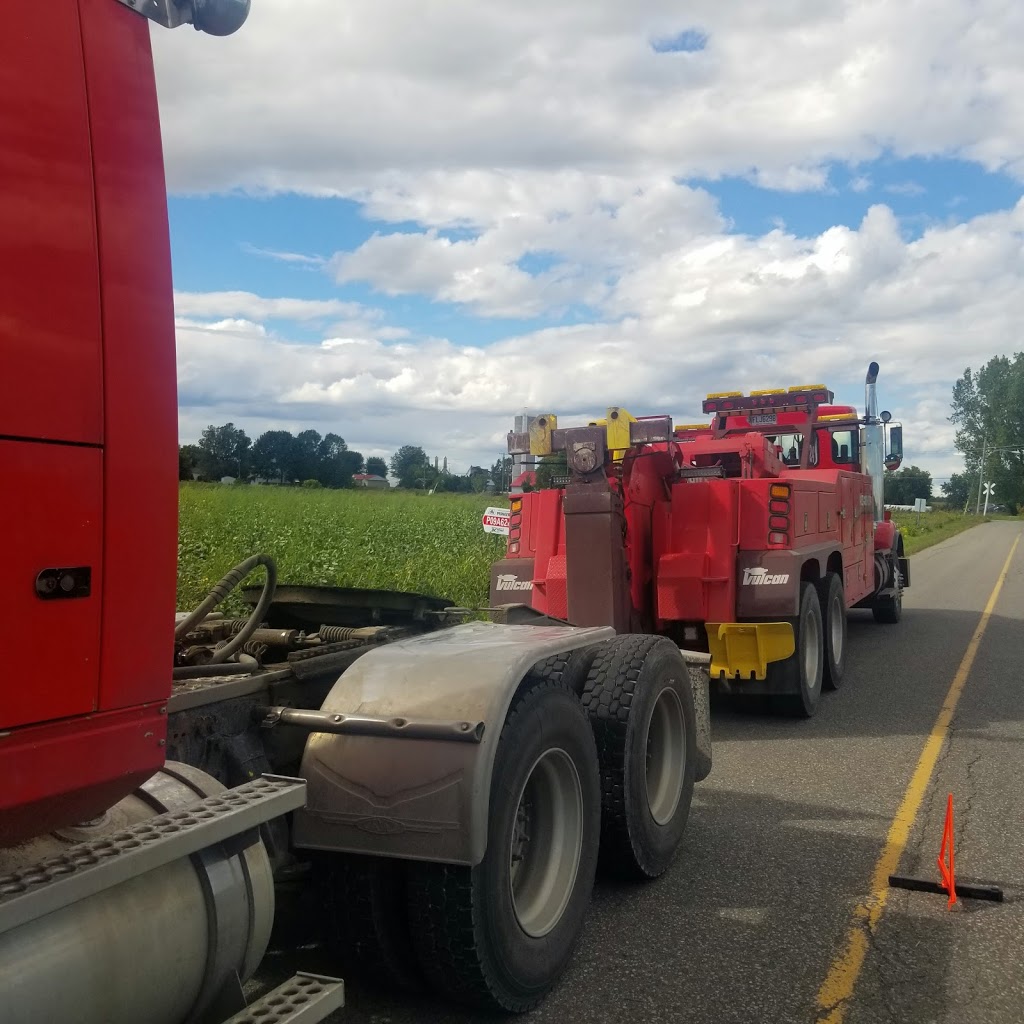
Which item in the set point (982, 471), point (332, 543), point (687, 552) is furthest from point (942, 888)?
point (982, 471)

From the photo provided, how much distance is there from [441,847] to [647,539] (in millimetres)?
4976

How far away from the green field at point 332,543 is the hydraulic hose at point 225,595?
5.78 meters

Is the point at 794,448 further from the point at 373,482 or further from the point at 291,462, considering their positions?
the point at 373,482

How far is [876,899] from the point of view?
14.0 ft

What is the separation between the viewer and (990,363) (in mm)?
95438

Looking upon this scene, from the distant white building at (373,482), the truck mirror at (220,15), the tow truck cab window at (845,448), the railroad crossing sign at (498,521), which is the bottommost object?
the railroad crossing sign at (498,521)

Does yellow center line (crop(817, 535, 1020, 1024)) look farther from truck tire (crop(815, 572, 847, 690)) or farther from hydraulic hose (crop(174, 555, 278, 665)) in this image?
hydraulic hose (crop(174, 555, 278, 665))

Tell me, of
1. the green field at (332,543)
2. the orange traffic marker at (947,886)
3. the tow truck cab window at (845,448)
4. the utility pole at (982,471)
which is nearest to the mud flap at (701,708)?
the orange traffic marker at (947,886)

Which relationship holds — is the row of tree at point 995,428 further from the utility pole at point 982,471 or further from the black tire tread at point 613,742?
the black tire tread at point 613,742

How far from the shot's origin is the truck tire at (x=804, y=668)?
7.52 meters

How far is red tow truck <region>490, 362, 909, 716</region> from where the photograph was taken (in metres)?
7.11

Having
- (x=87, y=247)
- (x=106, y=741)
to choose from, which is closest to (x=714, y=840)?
(x=106, y=741)

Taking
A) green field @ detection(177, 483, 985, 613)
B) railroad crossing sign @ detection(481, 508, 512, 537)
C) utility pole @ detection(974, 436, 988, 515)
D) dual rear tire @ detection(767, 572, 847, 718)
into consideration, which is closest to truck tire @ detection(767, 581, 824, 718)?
dual rear tire @ detection(767, 572, 847, 718)

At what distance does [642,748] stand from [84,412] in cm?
301
